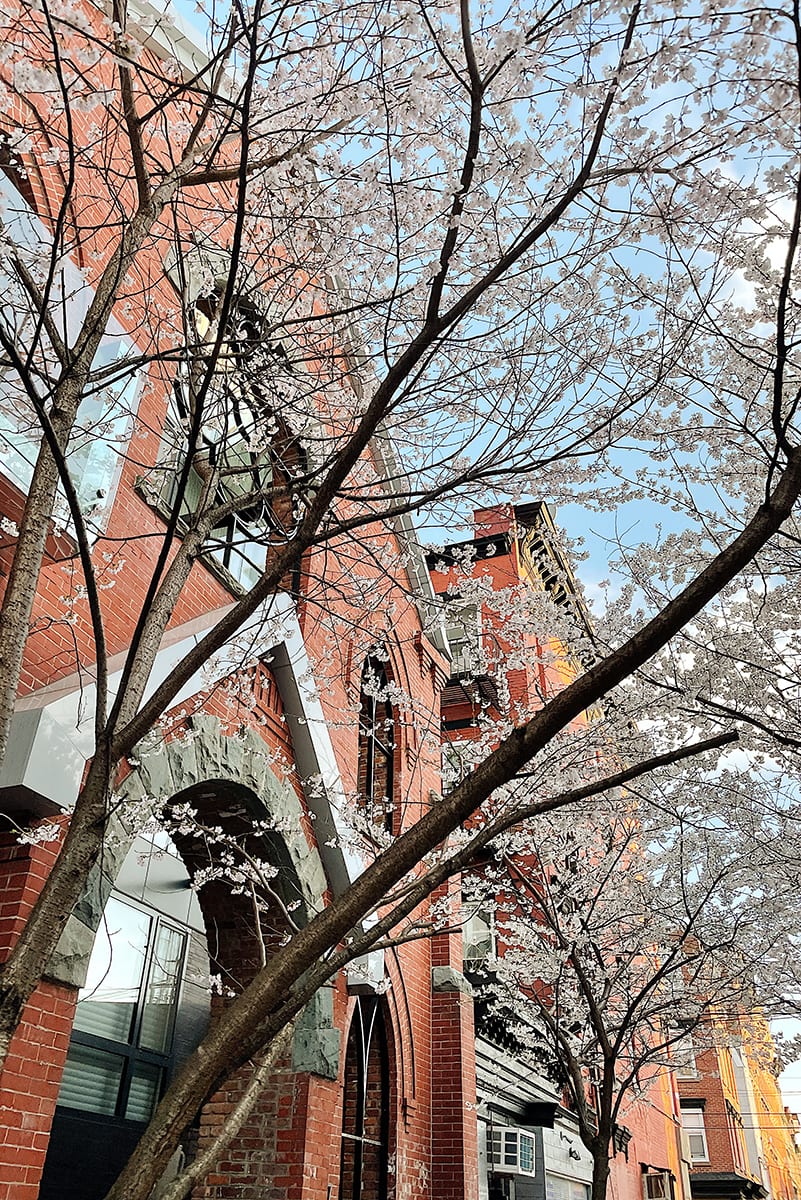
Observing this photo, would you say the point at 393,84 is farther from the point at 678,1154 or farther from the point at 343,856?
the point at 678,1154

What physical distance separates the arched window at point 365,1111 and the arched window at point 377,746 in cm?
226

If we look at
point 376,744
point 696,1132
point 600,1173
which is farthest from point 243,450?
point 696,1132

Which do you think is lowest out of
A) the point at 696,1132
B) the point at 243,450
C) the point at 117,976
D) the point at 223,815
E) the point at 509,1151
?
the point at 509,1151

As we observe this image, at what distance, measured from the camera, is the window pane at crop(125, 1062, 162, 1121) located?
8273 millimetres

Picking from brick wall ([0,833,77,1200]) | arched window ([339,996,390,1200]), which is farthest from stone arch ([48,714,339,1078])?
arched window ([339,996,390,1200])

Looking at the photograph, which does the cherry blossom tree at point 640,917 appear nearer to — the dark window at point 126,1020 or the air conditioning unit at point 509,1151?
the air conditioning unit at point 509,1151

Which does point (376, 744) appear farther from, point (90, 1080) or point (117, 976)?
point (90, 1080)

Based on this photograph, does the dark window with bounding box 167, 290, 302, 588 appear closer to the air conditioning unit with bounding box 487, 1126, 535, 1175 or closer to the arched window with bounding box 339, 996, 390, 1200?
the arched window with bounding box 339, 996, 390, 1200

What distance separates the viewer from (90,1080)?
7.79 meters

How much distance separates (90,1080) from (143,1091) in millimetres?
840

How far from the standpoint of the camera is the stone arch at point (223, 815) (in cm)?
507

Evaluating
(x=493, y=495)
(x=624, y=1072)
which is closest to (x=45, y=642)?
(x=493, y=495)

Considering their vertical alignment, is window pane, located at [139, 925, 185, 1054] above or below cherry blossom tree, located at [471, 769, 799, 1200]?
below

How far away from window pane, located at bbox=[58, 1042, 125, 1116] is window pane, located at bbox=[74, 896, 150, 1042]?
174 millimetres
